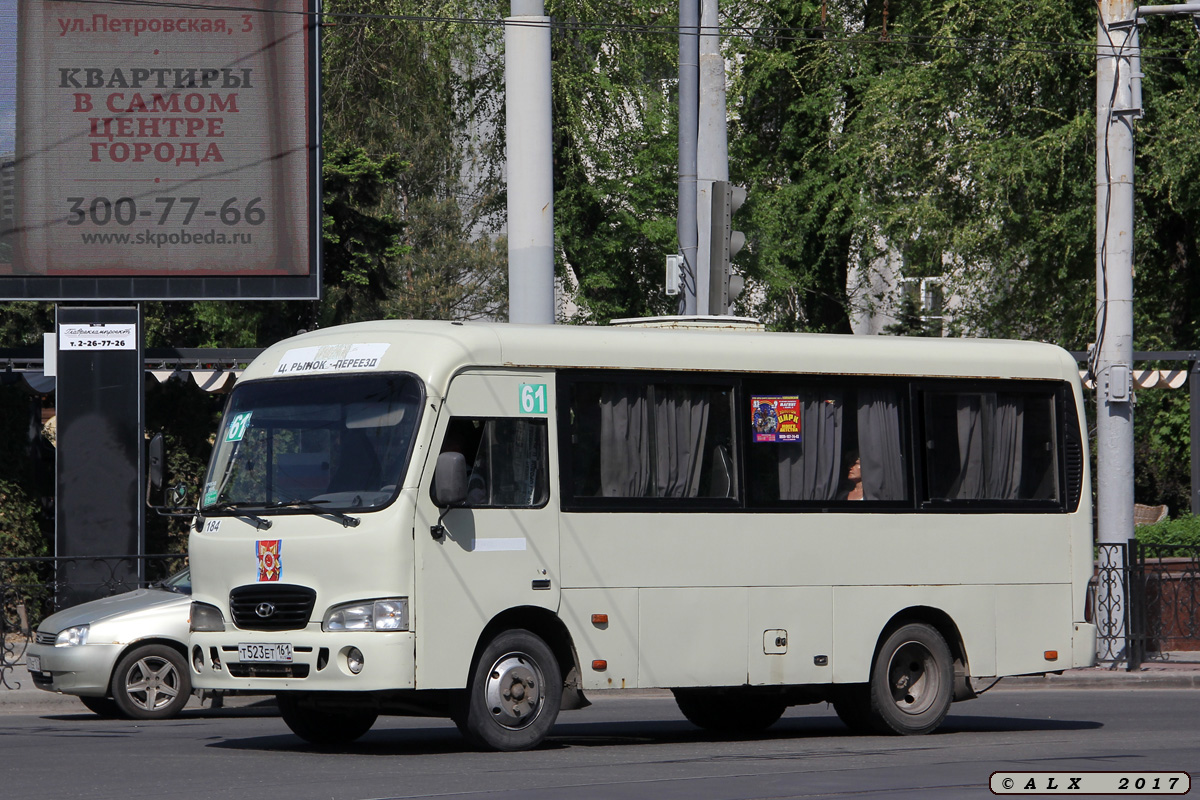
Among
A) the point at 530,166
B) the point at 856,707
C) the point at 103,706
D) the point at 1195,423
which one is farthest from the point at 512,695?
the point at 1195,423

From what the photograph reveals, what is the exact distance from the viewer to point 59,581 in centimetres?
1898

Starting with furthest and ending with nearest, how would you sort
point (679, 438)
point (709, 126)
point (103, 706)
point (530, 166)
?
1. point (709, 126)
2. point (530, 166)
3. point (103, 706)
4. point (679, 438)

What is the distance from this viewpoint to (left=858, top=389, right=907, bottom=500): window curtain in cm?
1331

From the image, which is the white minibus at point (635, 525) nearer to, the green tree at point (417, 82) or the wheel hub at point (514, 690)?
the wheel hub at point (514, 690)

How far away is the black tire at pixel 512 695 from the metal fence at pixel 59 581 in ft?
24.5

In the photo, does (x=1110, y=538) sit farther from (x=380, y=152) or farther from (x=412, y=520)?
(x=380, y=152)

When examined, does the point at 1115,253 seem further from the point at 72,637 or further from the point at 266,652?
the point at 266,652

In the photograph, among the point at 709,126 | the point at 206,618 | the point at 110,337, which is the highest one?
the point at 709,126

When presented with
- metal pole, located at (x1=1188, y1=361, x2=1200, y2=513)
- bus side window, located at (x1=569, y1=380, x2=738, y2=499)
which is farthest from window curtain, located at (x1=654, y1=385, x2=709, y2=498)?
metal pole, located at (x1=1188, y1=361, x2=1200, y2=513)

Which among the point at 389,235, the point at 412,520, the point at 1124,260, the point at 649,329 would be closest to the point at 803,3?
the point at 389,235

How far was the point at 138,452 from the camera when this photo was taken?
21.0 m

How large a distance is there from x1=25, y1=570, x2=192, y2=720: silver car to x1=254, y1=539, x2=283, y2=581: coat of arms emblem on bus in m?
3.59

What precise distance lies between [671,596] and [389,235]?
21.2 metres

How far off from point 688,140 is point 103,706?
25.6 ft
